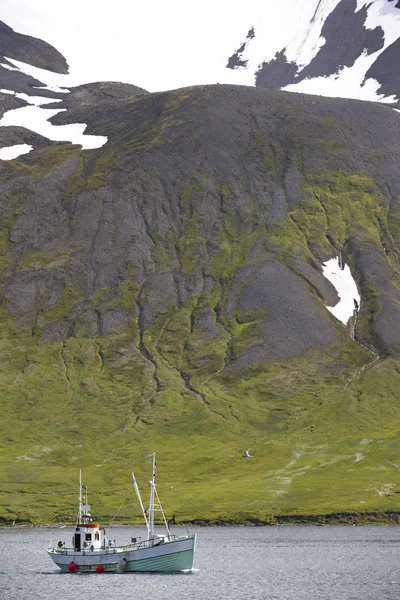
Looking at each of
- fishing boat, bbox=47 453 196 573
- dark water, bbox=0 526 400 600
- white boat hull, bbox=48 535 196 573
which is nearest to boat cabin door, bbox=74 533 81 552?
fishing boat, bbox=47 453 196 573

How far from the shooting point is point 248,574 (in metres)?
129

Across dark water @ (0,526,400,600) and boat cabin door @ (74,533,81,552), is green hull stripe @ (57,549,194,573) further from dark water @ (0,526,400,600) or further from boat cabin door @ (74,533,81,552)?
boat cabin door @ (74,533,81,552)

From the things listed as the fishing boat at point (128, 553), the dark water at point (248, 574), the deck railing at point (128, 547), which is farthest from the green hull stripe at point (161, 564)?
the deck railing at point (128, 547)

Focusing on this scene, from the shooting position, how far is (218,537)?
608 ft

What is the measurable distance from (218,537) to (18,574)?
6016 cm

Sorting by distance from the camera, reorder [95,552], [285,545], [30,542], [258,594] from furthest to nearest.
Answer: [30,542] → [285,545] → [95,552] → [258,594]

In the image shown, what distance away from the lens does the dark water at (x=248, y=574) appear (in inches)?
4338

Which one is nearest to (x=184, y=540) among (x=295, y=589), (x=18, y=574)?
(x=295, y=589)

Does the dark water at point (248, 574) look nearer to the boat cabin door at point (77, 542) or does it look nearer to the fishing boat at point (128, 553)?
the fishing boat at point (128, 553)

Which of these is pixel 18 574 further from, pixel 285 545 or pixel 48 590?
pixel 285 545

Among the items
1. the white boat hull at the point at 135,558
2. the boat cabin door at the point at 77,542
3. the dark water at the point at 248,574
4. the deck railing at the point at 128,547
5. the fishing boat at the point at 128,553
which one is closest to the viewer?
the dark water at the point at 248,574

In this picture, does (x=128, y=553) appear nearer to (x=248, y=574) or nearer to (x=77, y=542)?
(x=77, y=542)

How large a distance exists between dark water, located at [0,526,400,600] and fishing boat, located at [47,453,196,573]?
4.92 ft

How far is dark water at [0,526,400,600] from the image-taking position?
110188mm
